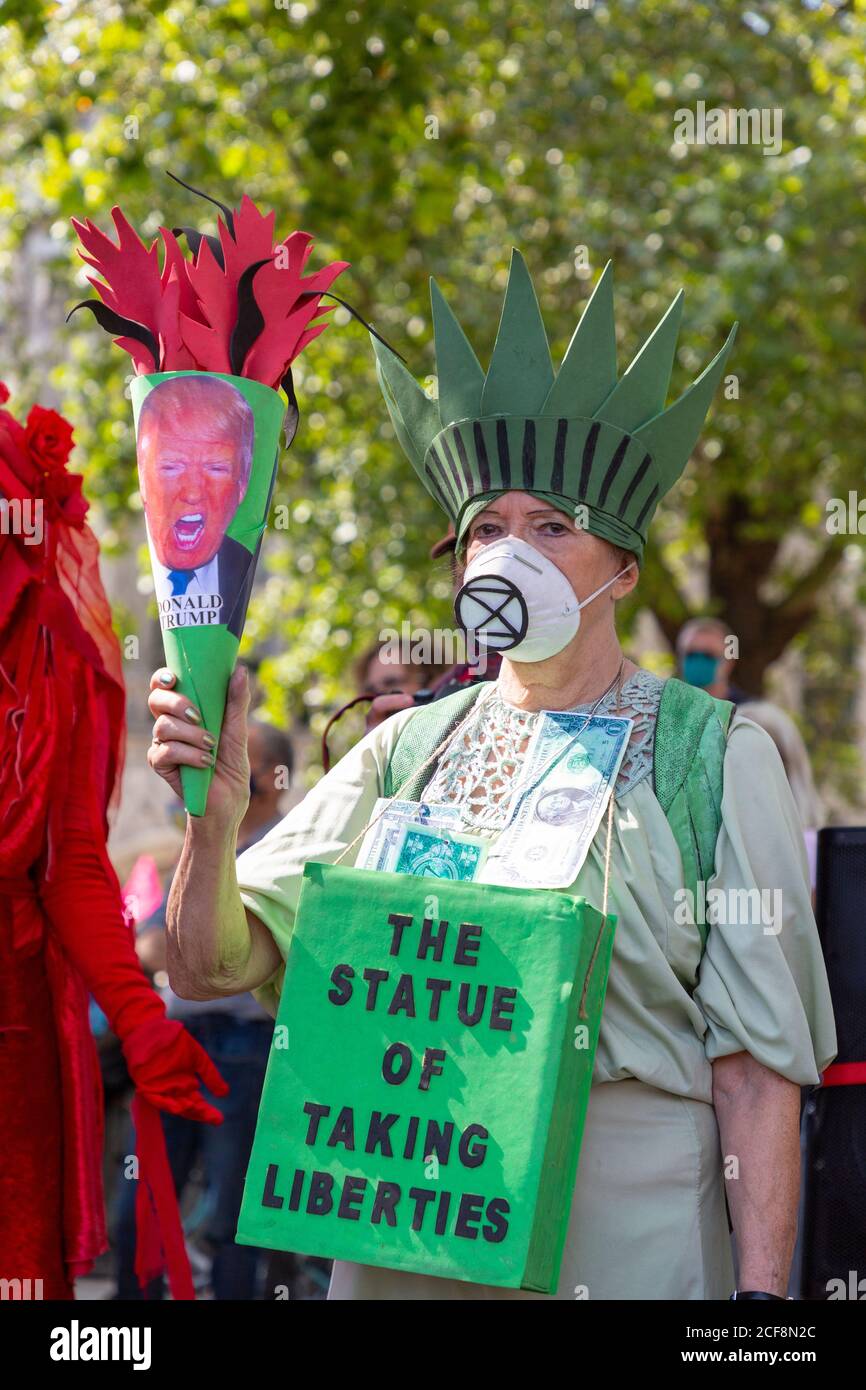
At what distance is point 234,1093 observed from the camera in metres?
5.42

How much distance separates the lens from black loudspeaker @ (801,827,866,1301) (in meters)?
3.09

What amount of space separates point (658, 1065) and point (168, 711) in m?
0.86

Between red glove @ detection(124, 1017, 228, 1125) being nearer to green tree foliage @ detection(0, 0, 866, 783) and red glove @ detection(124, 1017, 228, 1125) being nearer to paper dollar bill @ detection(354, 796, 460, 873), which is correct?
paper dollar bill @ detection(354, 796, 460, 873)

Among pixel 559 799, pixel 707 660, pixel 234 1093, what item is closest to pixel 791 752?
pixel 707 660

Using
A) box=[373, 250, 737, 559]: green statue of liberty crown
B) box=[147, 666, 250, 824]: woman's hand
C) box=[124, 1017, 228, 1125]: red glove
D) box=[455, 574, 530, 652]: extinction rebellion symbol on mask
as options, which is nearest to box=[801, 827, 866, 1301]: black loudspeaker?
box=[373, 250, 737, 559]: green statue of liberty crown

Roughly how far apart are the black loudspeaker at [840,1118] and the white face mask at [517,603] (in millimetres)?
815

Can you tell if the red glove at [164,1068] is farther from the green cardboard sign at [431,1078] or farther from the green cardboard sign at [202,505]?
the green cardboard sign at [202,505]

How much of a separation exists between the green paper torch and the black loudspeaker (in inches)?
50.8

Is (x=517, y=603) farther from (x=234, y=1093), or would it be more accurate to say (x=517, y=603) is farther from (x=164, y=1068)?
(x=234, y=1093)

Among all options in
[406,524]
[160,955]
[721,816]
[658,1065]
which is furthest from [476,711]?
[406,524]

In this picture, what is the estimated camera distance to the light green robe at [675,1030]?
2.47 meters

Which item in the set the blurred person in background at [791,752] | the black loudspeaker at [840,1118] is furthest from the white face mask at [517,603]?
the blurred person in background at [791,752]

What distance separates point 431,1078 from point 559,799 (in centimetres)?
47

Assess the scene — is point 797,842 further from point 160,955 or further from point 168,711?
point 160,955
